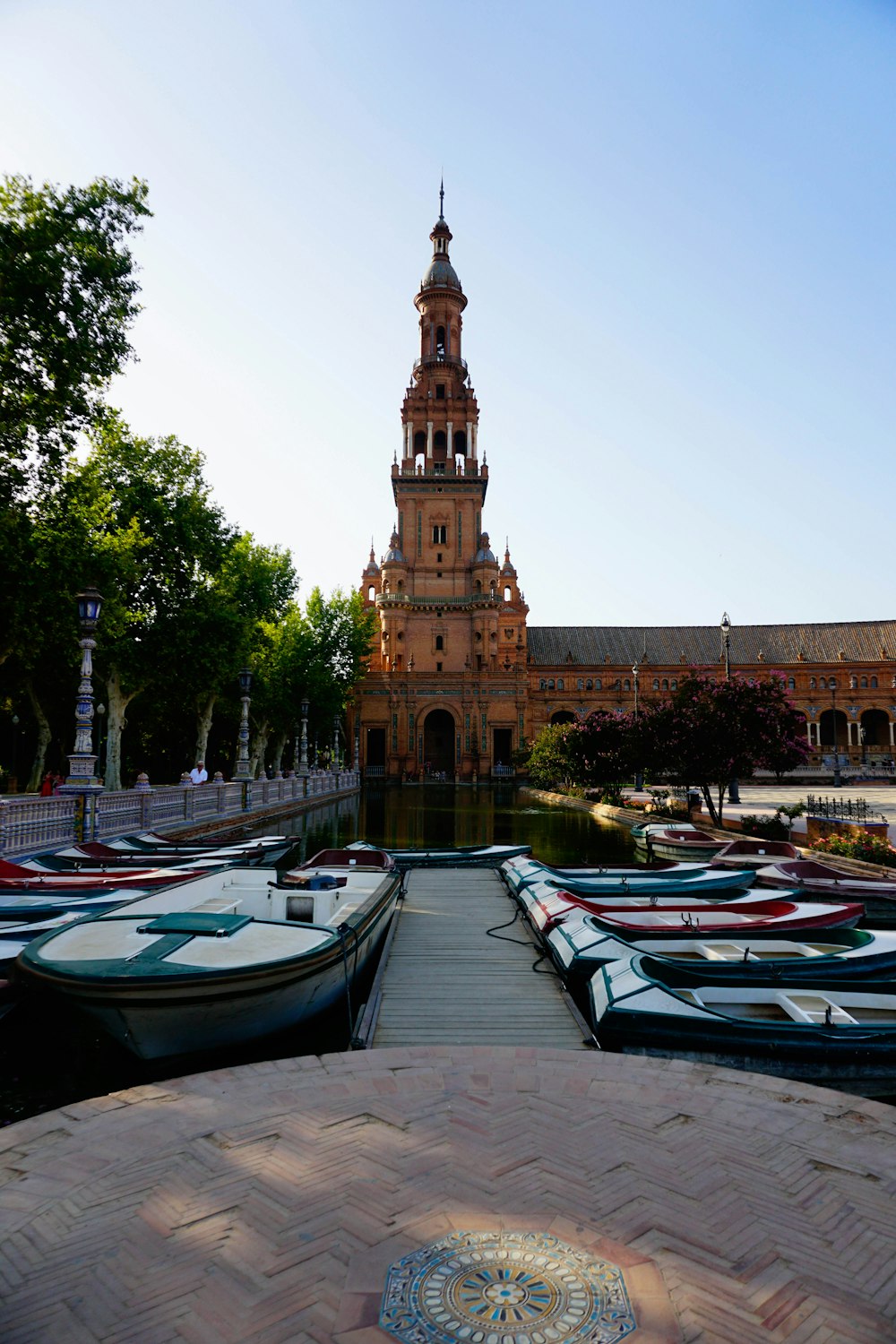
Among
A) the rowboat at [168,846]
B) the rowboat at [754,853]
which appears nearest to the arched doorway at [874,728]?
the rowboat at [754,853]

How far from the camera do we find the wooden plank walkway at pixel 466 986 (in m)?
7.43

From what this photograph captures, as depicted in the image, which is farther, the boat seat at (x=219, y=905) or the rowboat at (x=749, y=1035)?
the boat seat at (x=219, y=905)

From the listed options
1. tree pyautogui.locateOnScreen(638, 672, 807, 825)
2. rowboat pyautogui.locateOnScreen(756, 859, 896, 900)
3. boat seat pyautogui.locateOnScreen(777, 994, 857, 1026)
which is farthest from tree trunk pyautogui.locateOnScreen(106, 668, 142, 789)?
boat seat pyautogui.locateOnScreen(777, 994, 857, 1026)

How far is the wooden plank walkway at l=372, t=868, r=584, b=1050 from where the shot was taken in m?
7.43

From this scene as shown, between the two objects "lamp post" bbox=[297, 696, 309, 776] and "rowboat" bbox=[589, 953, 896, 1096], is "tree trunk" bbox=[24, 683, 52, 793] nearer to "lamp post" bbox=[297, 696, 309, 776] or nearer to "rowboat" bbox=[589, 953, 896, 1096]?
"lamp post" bbox=[297, 696, 309, 776]

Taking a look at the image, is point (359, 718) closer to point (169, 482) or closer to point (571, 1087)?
point (169, 482)

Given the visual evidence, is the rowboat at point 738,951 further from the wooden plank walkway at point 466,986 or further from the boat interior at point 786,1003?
the wooden plank walkway at point 466,986

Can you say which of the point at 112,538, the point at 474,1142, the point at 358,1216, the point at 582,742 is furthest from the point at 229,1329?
the point at 582,742

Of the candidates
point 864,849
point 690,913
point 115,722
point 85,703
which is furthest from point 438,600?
point 690,913

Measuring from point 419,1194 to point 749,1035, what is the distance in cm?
333

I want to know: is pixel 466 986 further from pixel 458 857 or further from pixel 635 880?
pixel 458 857

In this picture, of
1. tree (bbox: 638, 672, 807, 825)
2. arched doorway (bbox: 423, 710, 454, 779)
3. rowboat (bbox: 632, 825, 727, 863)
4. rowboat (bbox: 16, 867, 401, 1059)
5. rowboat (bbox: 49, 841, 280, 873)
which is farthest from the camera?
arched doorway (bbox: 423, 710, 454, 779)

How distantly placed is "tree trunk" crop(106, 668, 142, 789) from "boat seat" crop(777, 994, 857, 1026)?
23.5 meters

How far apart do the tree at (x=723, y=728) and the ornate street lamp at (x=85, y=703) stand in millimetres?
16698
